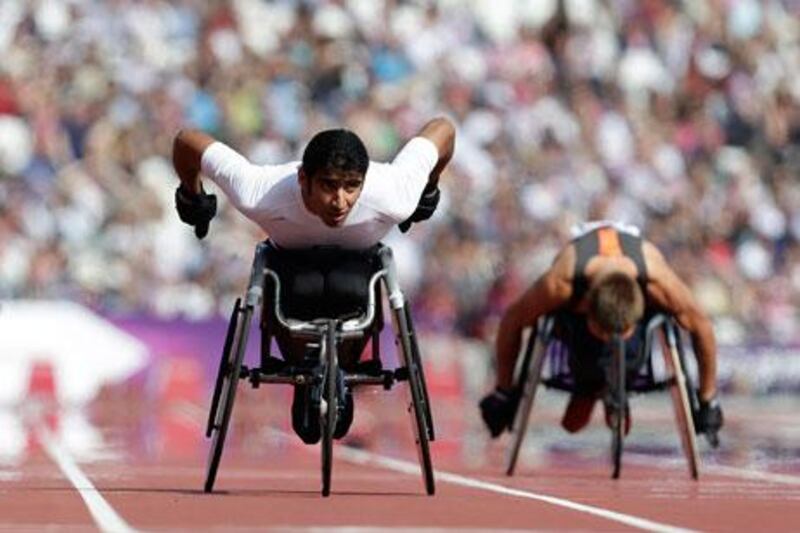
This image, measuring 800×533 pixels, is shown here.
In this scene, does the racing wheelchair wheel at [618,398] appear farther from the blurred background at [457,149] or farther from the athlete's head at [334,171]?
the blurred background at [457,149]

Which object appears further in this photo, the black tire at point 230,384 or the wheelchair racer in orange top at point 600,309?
the wheelchair racer in orange top at point 600,309

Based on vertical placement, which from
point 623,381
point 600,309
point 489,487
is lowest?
point 489,487

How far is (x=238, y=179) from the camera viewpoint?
10406 mm

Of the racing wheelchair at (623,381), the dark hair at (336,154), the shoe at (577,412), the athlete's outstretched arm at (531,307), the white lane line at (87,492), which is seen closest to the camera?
the white lane line at (87,492)

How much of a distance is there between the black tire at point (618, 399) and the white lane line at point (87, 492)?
10.1 ft

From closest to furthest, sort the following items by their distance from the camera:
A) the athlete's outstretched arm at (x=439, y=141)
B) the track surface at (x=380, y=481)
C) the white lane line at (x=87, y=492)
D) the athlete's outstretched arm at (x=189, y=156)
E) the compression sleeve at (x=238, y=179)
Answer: the white lane line at (x=87, y=492)
the track surface at (x=380, y=481)
the compression sleeve at (x=238, y=179)
the athlete's outstretched arm at (x=189, y=156)
the athlete's outstretched arm at (x=439, y=141)

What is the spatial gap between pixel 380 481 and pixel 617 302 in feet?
6.41

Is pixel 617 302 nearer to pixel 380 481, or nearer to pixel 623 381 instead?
pixel 623 381

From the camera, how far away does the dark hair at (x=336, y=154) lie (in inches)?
396

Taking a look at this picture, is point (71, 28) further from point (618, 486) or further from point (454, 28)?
point (618, 486)

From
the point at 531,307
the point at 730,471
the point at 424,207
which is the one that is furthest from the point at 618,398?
the point at 424,207

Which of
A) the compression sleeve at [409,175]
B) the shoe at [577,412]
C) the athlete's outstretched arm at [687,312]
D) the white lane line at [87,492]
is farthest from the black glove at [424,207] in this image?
the shoe at [577,412]

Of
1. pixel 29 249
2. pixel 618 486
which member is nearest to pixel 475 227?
pixel 29 249

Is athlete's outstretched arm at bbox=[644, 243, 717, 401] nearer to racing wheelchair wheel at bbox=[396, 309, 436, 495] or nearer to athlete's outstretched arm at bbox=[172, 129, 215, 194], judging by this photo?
racing wheelchair wheel at bbox=[396, 309, 436, 495]
